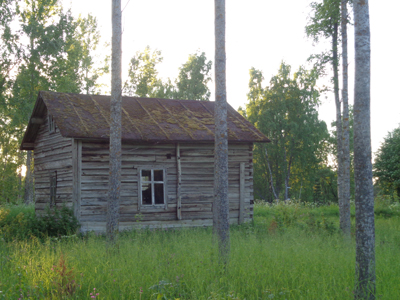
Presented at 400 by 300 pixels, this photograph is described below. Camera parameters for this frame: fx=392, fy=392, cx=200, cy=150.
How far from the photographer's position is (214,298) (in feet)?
17.6

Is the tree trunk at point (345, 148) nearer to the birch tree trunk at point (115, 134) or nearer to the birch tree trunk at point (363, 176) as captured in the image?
the birch tree trunk at point (363, 176)

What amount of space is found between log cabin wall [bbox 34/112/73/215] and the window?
254cm

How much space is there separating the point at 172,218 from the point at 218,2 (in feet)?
27.4

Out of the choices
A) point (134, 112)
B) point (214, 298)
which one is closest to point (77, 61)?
→ point (134, 112)

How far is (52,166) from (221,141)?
913 cm

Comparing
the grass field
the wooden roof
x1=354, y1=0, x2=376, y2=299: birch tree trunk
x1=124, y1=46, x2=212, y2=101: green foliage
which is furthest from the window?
x1=124, y1=46, x2=212, y2=101: green foliage

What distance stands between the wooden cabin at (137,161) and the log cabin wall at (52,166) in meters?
0.04

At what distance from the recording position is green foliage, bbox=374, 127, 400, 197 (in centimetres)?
2998

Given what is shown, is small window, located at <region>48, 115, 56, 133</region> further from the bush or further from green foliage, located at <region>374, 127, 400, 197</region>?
green foliage, located at <region>374, 127, 400, 197</region>

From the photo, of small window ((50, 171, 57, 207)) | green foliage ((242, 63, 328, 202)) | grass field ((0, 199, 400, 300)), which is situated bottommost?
grass field ((0, 199, 400, 300))

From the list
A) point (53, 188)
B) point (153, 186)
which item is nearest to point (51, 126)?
point (53, 188)

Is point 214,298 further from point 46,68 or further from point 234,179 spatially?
point 46,68

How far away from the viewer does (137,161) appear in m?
14.5

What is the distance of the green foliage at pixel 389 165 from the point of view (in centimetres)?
2998
